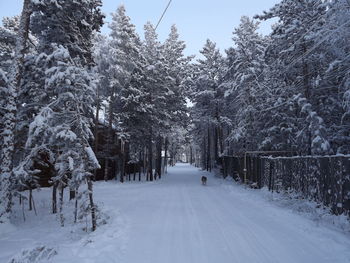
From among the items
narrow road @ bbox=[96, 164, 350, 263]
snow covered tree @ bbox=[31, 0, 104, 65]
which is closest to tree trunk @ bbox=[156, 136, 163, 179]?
snow covered tree @ bbox=[31, 0, 104, 65]

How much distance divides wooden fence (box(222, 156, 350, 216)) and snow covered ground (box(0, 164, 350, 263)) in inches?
50.6

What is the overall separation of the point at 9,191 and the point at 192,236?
280 inches

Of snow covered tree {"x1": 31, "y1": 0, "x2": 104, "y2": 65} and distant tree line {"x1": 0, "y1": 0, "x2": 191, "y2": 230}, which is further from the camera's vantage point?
snow covered tree {"x1": 31, "y1": 0, "x2": 104, "y2": 65}

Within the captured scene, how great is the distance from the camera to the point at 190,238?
22.3 feet

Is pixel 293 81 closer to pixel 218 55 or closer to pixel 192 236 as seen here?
pixel 192 236

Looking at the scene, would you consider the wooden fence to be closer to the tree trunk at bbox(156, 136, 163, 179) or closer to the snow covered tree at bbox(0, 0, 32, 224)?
the snow covered tree at bbox(0, 0, 32, 224)

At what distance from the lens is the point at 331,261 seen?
5.26 m

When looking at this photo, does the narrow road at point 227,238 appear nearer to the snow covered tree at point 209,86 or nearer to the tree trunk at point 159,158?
the tree trunk at point 159,158

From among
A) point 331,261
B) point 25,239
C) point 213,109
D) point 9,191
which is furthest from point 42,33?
point 213,109

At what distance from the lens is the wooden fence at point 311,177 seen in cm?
874

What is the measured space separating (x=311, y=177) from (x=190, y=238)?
6926 millimetres

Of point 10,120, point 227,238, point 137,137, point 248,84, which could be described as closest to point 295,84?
point 248,84

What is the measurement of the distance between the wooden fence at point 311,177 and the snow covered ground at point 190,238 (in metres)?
1.28

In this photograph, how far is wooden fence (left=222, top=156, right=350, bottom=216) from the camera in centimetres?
874
